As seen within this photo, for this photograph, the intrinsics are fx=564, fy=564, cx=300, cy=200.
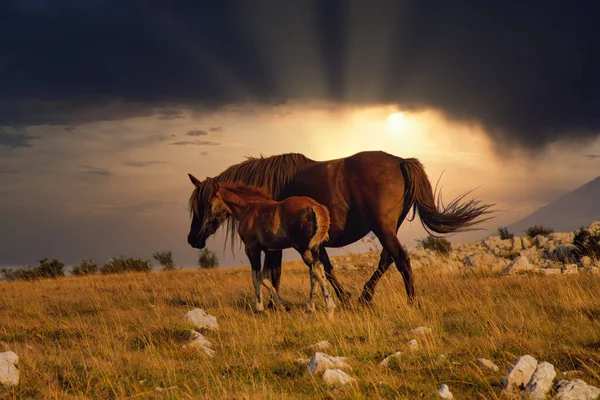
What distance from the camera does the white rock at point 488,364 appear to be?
6349 millimetres

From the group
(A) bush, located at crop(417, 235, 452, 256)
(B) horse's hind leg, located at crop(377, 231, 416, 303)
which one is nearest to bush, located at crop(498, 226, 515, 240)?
(A) bush, located at crop(417, 235, 452, 256)

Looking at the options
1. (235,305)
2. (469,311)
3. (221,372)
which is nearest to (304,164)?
(235,305)

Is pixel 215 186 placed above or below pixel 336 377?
above

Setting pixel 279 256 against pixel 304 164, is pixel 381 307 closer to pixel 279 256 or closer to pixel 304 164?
pixel 279 256

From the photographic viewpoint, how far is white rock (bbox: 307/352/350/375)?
244 inches

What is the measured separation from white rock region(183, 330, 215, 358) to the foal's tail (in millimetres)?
2524

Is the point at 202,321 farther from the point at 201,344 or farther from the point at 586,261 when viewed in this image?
the point at 586,261

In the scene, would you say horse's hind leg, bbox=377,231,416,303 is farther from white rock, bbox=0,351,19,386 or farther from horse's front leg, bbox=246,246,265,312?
white rock, bbox=0,351,19,386

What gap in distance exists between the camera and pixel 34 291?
1698 cm

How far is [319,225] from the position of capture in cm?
966

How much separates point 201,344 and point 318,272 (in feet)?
8.38

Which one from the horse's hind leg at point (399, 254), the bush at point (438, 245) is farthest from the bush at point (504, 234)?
the horse's hind leg at point (399, 254)

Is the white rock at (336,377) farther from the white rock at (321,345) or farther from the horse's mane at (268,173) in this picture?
the horse's mane at (268,173)

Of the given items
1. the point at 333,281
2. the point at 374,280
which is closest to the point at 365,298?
the point at 374,280
